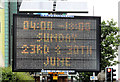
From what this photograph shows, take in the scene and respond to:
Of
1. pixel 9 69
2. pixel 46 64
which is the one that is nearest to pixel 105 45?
pixel 9 69

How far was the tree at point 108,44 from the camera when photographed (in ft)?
45.0

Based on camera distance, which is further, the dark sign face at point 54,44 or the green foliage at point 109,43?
the green foliage at point 109,43

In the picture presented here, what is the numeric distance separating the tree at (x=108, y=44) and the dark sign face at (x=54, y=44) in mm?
6259

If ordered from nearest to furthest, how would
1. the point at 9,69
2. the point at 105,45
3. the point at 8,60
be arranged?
1. the point at 9,69
2. the point at 105,45
3. the point at 8,60

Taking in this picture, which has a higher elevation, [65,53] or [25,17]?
[25,17]

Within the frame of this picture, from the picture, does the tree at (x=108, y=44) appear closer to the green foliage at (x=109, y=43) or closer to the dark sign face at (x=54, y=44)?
the green foliage at (x=109, y=43)

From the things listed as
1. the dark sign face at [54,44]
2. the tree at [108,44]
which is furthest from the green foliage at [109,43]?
the dark sign face at [54,44]

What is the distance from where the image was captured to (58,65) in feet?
24.6

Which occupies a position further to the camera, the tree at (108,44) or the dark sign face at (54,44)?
the tree at (108,44)

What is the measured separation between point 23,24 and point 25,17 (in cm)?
26

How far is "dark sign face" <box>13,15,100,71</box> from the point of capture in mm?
7445

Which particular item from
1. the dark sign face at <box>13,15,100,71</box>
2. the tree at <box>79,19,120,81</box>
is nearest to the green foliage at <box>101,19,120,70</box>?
the tree at <box>79,19,120,81</box>

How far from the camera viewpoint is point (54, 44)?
7.48m

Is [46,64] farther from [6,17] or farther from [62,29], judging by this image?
[6,17]
